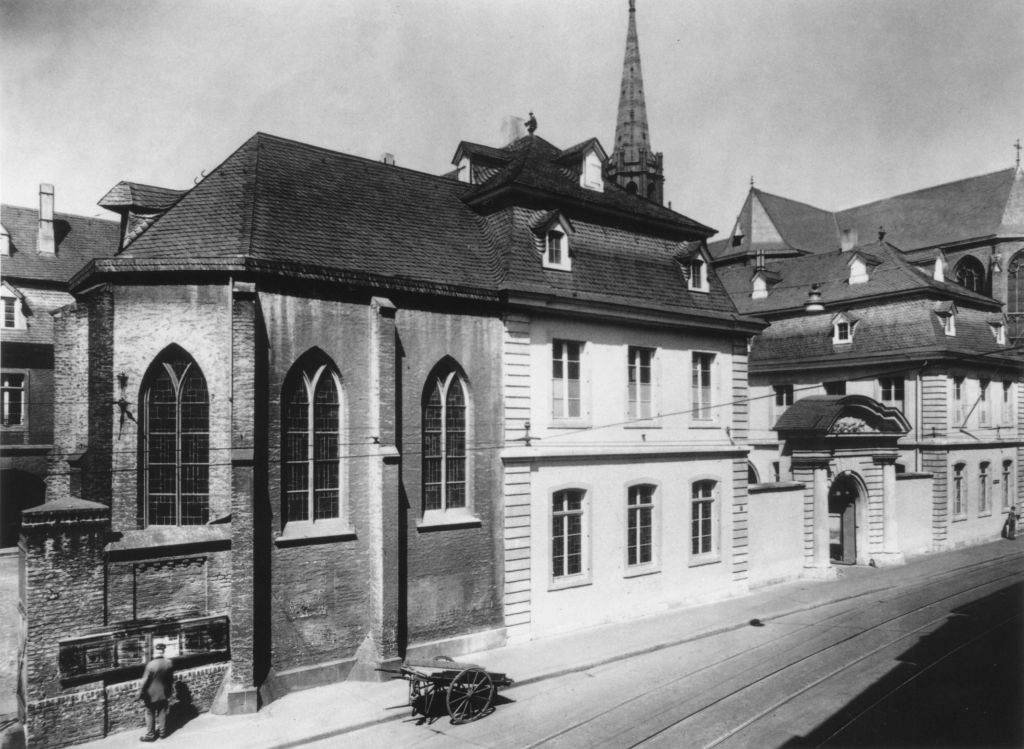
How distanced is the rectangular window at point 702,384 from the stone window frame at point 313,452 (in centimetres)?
1073

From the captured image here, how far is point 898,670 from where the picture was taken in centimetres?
1538

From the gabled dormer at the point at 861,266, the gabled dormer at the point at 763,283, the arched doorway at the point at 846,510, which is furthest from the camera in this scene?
the gabled dormer at the point at 763,283

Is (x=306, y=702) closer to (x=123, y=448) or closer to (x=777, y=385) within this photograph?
(x=123, y=448)

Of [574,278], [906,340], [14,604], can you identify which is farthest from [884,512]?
[14,604]

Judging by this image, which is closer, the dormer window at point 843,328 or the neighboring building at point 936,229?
the dormer window at point 843,328

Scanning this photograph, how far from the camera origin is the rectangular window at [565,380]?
62.2ft

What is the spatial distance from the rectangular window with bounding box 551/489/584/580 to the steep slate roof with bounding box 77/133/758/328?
4.97 meters

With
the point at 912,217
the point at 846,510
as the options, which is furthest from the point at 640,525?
the point at 912,217

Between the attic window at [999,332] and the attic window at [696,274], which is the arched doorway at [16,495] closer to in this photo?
the attic window at [696,274]

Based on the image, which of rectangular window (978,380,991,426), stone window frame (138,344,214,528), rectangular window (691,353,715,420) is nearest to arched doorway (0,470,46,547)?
stone window frame (138,344,214,528)

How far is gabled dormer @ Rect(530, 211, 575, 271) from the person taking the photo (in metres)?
19.3

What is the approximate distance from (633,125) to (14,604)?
131 feet

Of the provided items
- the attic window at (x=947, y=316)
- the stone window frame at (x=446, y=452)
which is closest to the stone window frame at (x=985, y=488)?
the attic window at (x=947, y=316)

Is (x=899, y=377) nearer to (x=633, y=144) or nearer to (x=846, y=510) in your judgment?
(x=846, y=510)
